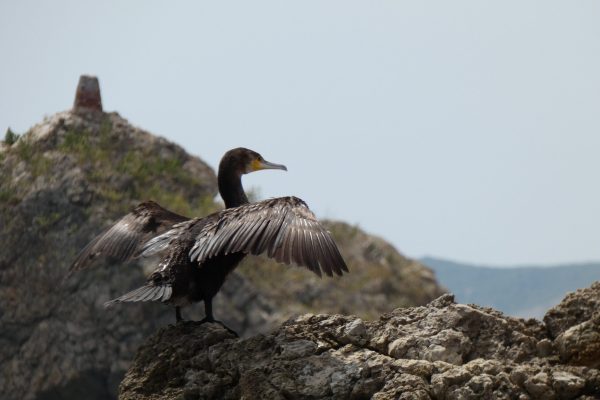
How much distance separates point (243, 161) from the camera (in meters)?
10.6

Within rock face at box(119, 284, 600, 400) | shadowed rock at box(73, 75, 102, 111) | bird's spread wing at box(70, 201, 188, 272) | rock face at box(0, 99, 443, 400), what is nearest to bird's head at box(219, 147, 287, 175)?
bird's spread wing at box(70, 201, 188, 272)

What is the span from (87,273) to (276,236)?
1103cm

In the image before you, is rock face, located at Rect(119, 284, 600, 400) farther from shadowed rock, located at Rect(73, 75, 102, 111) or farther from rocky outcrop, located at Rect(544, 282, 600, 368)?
shadowed rock, located at Rect(73, 75, 102, 111)

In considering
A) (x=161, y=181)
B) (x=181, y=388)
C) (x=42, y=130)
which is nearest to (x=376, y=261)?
(x=161, y=181)

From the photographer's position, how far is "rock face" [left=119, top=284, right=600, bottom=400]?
686 cm

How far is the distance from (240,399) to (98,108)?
14729mm

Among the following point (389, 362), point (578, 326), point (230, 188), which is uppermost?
point (230, 188)

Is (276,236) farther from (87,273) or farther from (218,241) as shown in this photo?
(87,273)

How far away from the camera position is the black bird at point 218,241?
853 cm

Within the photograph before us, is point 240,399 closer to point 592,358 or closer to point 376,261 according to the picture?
point 592,358

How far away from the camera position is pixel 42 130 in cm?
2092

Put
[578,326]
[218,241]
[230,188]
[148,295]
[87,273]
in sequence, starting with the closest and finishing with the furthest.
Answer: [578,326], [218,241], [148,295], [230,188], [87,273]

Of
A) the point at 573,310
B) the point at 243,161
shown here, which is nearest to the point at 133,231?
the point at 243,161

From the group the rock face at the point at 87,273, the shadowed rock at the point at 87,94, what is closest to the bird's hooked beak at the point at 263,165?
the rock face at the point at 87,273
